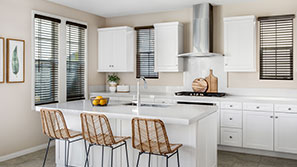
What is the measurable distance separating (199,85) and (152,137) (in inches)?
119

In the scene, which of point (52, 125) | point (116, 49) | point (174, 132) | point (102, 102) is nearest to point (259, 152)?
point (174, 132)

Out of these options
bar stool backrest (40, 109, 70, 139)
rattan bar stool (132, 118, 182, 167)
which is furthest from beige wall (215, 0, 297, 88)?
bar stool backrest (40, 109, 70, 139)

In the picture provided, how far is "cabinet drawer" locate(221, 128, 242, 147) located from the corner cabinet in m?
2.59

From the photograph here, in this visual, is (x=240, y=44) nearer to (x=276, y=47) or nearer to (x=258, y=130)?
(x=276, y=47)

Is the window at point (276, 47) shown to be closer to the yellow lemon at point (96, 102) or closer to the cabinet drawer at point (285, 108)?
the cabinet drawer at point (285, 108)

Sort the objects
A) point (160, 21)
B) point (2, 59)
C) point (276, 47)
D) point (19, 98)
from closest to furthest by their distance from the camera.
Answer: point (2, 59), point (19, 98), point (276, 47), point (160, 21)

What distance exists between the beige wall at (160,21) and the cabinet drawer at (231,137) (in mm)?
1509

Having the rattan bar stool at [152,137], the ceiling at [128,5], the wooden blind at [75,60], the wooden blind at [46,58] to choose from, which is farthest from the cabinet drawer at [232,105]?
the wooden blind at [46,58]

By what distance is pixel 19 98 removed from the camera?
478 cm

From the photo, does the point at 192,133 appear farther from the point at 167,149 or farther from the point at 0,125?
the point at 0,125

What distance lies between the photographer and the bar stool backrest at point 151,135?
2.80 meters

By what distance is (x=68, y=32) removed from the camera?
5727 mm

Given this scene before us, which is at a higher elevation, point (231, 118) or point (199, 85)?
point (199, 85)

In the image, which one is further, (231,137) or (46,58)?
(46,58)
